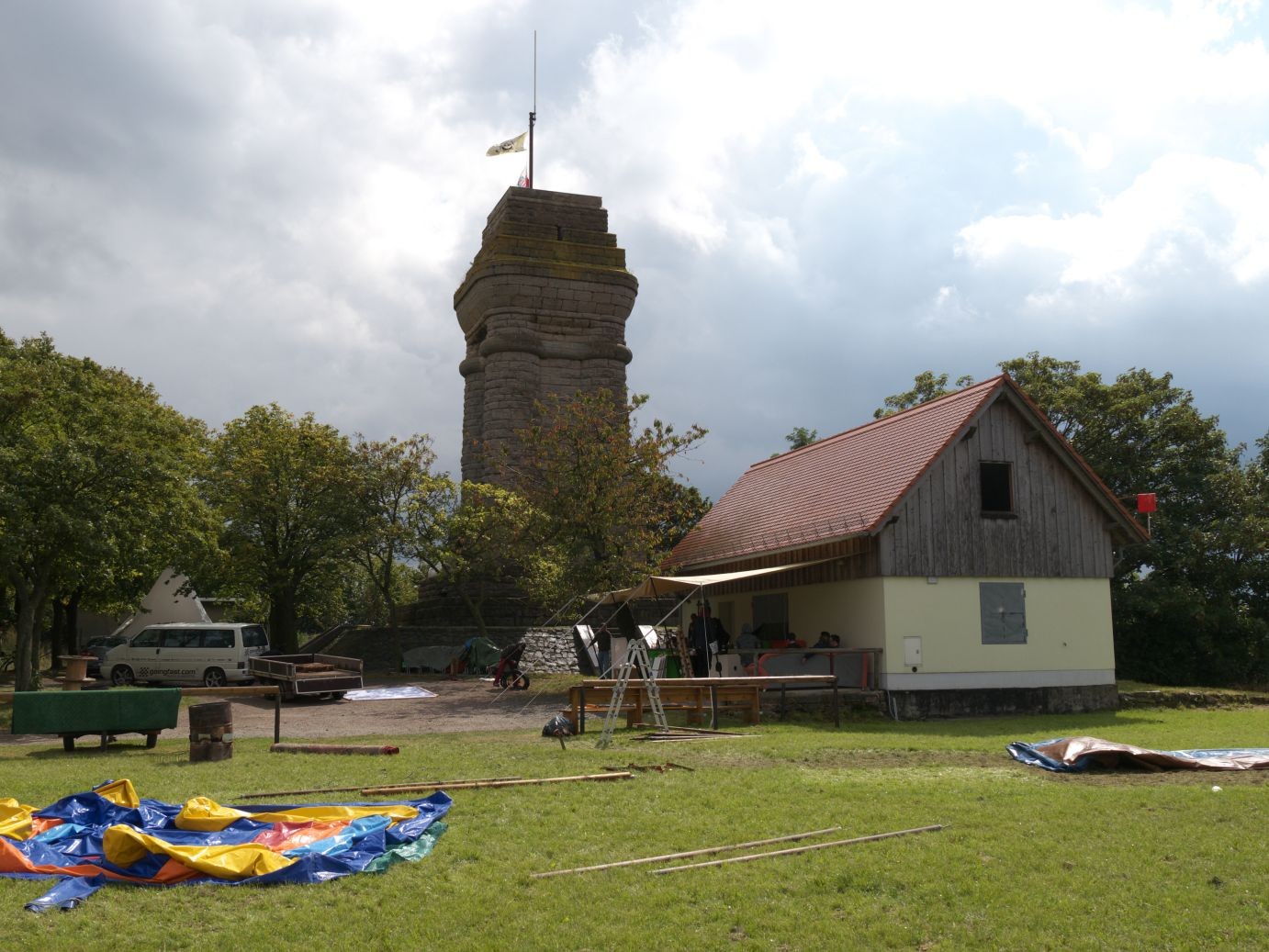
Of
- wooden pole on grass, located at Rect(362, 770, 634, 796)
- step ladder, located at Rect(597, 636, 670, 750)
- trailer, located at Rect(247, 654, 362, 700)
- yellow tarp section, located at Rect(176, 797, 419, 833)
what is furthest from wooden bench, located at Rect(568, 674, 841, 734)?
trailer, located at Rect(247, 654, 362, 700)

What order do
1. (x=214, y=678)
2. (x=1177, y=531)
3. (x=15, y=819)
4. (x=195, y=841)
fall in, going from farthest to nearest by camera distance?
(x=1177, y=531), (x=214, y=678), (x=15, y=819), (x=195, y=841)

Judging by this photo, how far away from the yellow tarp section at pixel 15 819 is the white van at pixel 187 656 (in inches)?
708

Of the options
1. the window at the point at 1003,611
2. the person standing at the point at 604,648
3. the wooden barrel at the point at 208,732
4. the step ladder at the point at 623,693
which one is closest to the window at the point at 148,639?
the person standing at the point at 604,648

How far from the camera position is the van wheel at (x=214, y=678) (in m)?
25.8

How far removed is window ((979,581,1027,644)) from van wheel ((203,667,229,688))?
1685cm

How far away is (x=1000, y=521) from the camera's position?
20.6 meters

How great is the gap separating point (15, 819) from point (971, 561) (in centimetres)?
1619

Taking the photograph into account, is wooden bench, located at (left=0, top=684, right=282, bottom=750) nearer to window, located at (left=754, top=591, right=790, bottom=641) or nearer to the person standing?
the person standing

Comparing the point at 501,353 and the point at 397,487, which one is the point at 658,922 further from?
the point at 501,353

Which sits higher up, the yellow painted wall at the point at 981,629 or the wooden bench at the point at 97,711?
the yellow painted wall at the point at 981,629

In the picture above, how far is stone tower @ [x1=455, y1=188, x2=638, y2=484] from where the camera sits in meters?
34.8

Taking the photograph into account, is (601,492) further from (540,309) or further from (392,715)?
(540,309)

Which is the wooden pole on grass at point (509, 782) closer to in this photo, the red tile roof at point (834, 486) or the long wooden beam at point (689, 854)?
the long wooden beam at point (689, 854)

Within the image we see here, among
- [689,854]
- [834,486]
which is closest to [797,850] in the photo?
[689,854]
